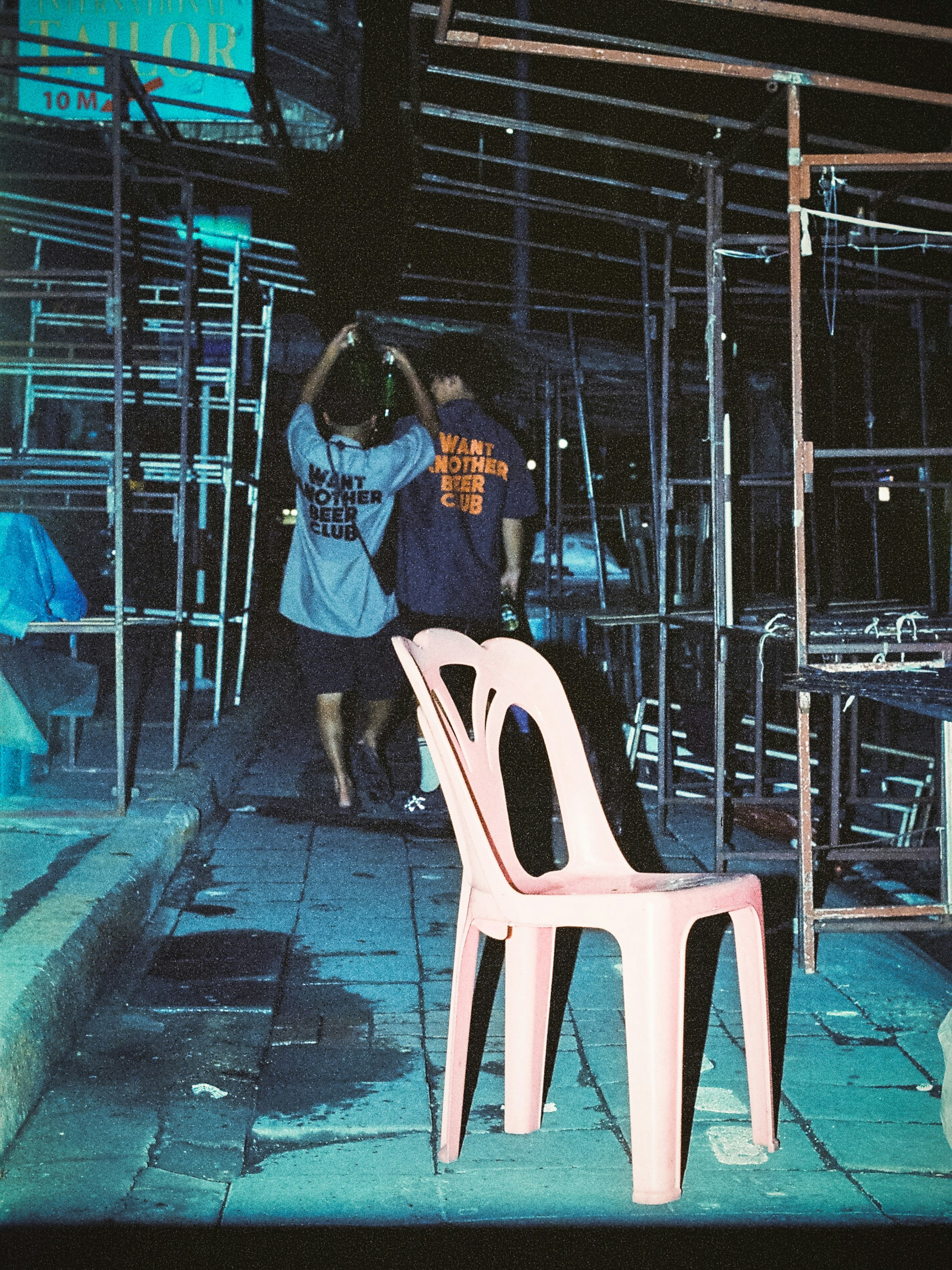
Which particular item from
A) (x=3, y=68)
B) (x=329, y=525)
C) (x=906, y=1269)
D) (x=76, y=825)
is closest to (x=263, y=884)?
(x=76, y=825)

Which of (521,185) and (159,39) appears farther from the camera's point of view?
(521,185)

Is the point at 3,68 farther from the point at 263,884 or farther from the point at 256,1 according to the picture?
the point at 263,884

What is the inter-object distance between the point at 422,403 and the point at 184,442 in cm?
130

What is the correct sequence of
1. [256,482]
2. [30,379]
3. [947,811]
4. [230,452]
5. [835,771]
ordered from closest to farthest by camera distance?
[947,811] → [835,771] → [230,452] → [30,379] → [256,482]

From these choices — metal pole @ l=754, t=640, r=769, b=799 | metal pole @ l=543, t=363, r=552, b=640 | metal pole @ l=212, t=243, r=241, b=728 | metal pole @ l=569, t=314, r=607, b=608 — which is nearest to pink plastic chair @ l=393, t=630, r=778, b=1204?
metal pole @ l=754, t=640, r=769, b=799

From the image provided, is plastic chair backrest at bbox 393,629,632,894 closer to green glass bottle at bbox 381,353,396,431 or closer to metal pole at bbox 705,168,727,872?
metal pole at bbox 705,168,727,872

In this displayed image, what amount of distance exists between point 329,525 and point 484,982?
2.90 metres

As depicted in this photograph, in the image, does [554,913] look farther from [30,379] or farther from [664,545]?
[30,379]

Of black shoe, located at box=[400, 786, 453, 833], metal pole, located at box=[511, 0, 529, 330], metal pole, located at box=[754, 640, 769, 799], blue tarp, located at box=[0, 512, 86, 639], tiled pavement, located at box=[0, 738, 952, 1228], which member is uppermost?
metal pole, located at box=[511, 0, 529, 330]

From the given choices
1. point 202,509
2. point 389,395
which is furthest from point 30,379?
point 389,395

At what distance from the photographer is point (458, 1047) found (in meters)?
2.77

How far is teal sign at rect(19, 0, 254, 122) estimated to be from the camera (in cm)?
596

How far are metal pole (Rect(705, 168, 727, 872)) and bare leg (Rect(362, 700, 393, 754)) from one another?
2.30 m

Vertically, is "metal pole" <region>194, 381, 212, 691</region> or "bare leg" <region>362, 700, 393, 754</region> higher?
"metal pole" <region>194, 381, 212, 691</region>
